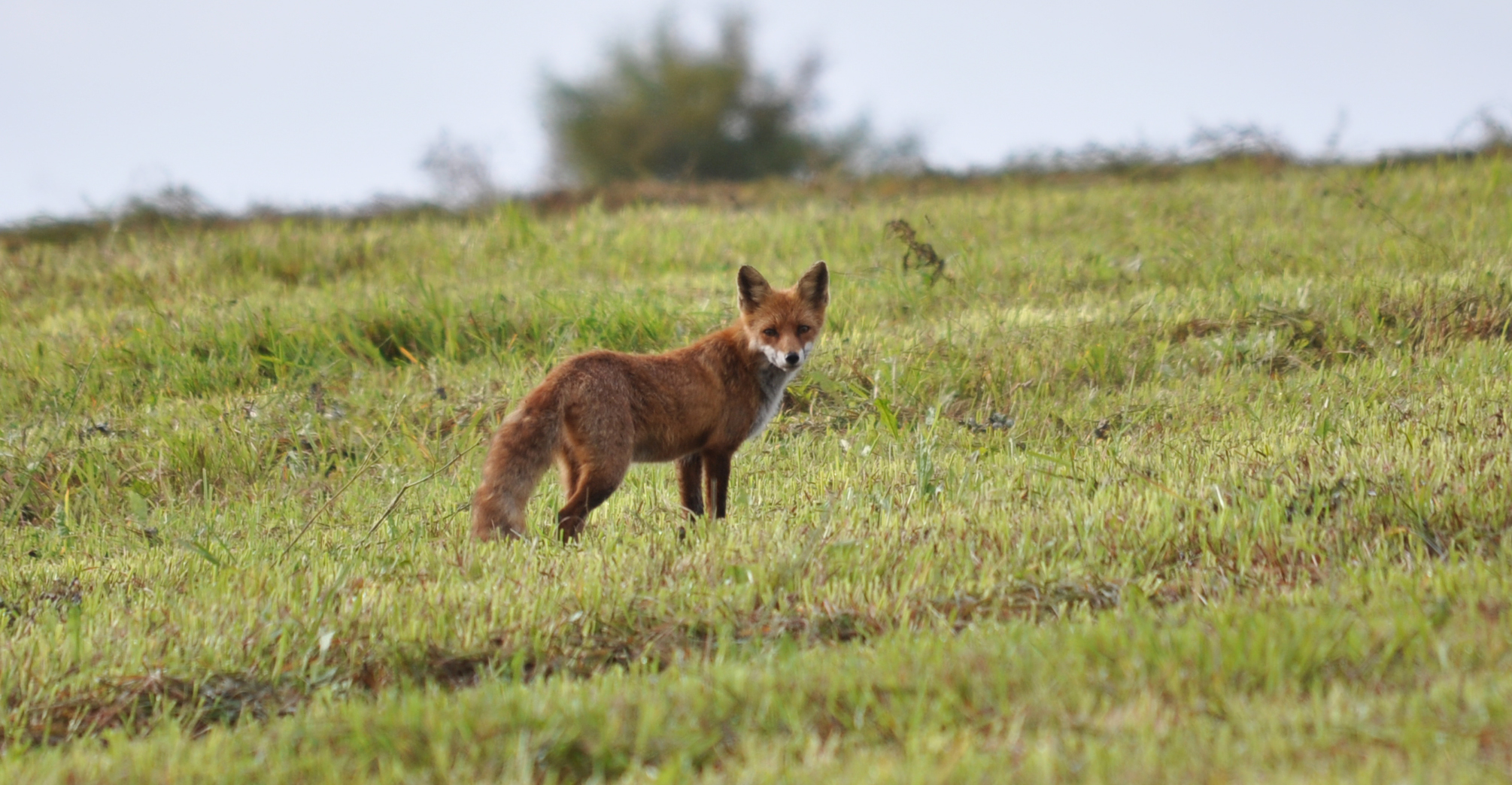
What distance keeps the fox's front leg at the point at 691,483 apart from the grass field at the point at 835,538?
23cm

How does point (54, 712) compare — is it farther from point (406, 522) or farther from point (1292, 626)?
point (1292, 626)

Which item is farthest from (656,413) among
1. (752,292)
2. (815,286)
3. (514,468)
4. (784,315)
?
(815,286)

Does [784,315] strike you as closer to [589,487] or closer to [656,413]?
[656,413]

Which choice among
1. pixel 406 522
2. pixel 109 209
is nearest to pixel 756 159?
pixel 109 209

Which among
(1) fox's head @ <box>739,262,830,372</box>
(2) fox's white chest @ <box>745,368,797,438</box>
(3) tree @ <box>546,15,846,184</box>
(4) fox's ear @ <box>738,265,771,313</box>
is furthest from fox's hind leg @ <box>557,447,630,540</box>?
(3) tree @ <box>546,15,846,184</box>

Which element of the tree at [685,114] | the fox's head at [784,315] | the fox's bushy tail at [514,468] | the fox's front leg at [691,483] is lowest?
the fox's front leg at [691,483]

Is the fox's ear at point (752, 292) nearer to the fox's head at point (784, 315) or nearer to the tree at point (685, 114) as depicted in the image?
the fox's head at point (784, 315)

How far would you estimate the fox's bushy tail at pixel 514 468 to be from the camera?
504cm

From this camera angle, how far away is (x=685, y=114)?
27.6m

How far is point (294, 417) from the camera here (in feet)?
25.5

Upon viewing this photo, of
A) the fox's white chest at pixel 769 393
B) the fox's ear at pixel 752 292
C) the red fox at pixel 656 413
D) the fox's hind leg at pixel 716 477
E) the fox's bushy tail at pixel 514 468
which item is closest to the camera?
the fox's bushy tail at pixel 514 468

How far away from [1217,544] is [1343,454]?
1.28 m

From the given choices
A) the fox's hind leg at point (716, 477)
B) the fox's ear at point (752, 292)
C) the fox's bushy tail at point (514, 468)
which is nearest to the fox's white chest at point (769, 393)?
the fox's hind leg at point (716, 477)

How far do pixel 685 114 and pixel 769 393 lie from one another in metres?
22.5
